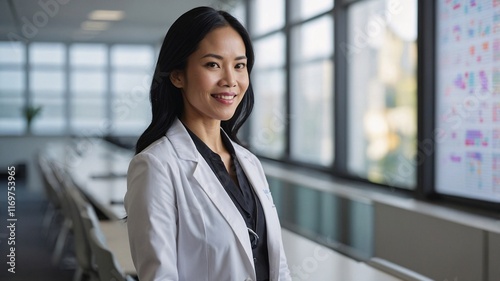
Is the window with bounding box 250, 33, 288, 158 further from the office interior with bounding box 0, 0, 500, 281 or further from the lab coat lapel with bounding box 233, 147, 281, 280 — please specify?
the lab coat lapel with bounding box 233, 147, 281, 280

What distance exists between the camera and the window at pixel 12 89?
10.1 m

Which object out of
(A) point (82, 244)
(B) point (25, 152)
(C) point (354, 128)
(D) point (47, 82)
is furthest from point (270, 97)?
(A) point (82, 244)

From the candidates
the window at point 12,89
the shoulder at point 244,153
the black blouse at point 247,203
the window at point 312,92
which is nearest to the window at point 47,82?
the window at point 12,89

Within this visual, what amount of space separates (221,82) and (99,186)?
4.01 metres

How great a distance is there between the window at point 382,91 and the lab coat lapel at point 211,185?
135 inches

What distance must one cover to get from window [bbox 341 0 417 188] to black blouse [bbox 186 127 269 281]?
3310mm

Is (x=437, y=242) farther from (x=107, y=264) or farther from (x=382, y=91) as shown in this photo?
(x=107, y=264)

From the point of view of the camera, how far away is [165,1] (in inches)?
225

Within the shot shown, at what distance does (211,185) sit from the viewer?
4.61ft

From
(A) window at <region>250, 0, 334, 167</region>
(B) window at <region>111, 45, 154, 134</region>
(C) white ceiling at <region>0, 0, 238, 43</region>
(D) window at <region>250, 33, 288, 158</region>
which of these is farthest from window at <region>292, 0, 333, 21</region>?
(B) window at <region>111, 45, 154, 134</region>

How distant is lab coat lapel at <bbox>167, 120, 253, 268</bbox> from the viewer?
4.50ft

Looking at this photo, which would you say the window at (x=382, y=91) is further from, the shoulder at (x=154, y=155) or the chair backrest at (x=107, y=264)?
the shoulder at (x=154, y=155)

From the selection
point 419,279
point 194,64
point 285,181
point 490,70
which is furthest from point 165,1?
point 194,64

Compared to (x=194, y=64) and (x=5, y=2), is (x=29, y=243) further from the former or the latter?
(x=194, y=64)
